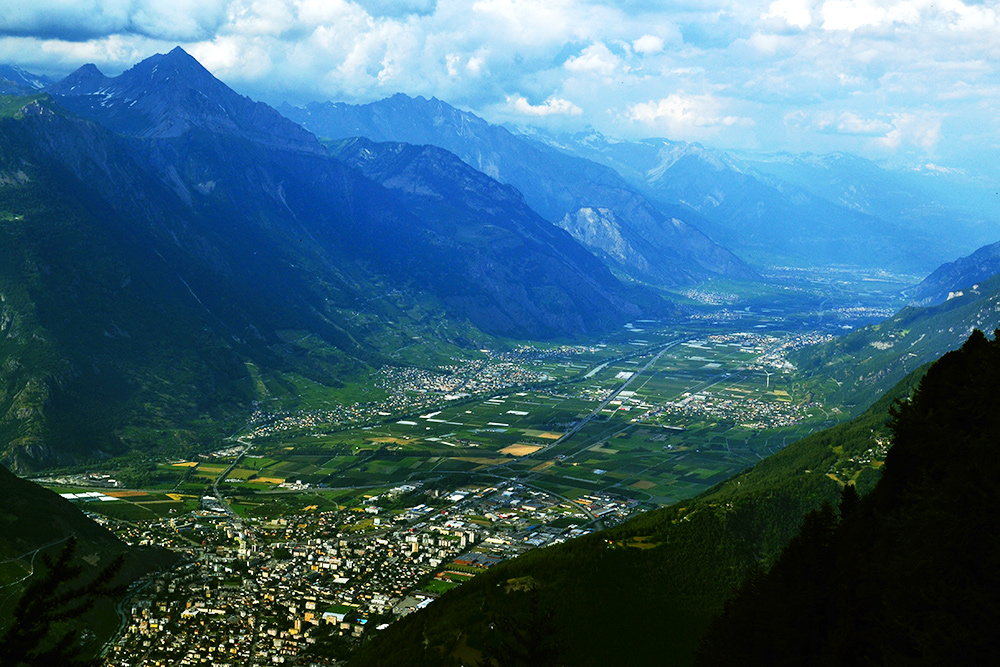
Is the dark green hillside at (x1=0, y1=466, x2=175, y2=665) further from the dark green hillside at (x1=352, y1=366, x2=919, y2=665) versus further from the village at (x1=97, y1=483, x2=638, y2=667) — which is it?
the dark green hillside at (x1=352, y1=366, x2=919, y2=665)

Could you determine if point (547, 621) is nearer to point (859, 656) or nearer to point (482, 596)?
point (859, 656)

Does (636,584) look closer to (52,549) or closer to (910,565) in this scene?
(910,565)

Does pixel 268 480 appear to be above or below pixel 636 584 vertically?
above

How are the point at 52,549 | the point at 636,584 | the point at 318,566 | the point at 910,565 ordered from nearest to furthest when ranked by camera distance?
the point at 910,565
the point at 636,584
the point at 52,549
the point at 318,566

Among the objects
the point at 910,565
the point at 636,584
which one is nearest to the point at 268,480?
the point at 636,584

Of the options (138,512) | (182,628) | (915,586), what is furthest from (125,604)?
(915,586)

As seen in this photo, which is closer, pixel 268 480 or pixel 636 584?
pixel 636 584

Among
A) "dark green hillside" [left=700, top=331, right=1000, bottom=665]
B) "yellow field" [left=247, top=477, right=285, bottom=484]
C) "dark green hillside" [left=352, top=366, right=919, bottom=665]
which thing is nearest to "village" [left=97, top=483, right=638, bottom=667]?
"dark green hillside" [left=352, top=366, right=919, bottom=665]
